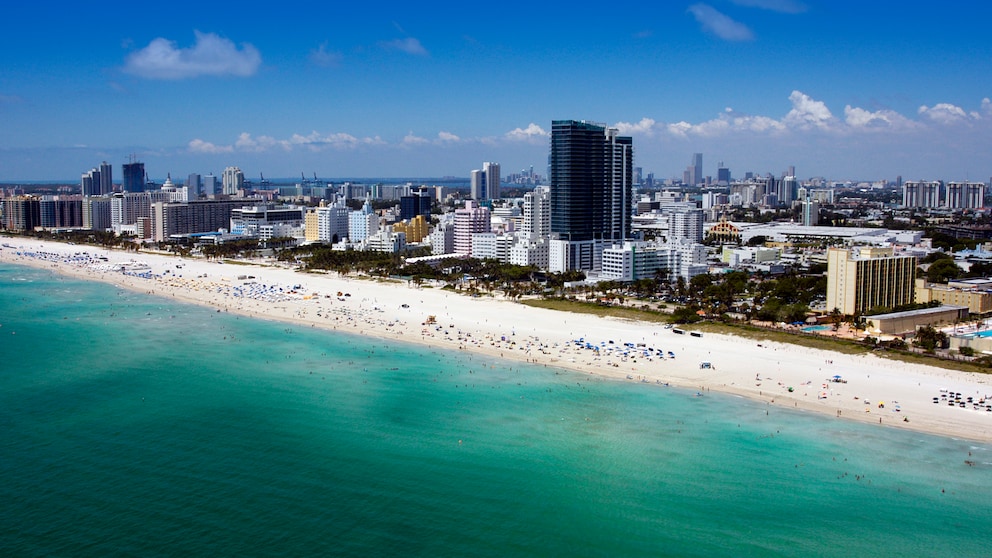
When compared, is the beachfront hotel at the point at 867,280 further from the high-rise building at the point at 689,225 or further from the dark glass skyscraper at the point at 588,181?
the high-rise building at the point at 689,225

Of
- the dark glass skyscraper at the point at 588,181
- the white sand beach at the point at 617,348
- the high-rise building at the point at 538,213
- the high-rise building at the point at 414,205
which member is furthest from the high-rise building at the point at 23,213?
the dark glass skyscraper at the point at 588,181

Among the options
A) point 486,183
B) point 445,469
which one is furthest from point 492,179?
point 445,469

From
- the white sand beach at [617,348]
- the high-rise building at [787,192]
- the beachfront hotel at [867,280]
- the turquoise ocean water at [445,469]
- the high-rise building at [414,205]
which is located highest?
the high-rise building at [787,192]

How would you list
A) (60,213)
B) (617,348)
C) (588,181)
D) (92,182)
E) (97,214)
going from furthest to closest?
1. (92,182)
2. (60,213)
3. (97,214)
4. (588,181)
5. (617,348)

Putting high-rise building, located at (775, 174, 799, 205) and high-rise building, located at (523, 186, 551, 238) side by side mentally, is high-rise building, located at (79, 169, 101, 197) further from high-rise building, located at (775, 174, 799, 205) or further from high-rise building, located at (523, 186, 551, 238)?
high-rise building, located at (775, 174, 799, 205)

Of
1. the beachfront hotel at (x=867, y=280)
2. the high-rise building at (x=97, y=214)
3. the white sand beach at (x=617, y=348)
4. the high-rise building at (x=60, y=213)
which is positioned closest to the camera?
the white sand beach at (x=617, y=348)

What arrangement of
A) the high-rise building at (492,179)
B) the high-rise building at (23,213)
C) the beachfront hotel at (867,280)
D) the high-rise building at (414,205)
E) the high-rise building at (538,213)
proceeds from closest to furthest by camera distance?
1. the beachfront hotel at (867,280)
2. the high-rise building at (538,213)
3. the high-rise building at (414,205)
4. the high-rise building at (23,213)
5. the high-rise building at (492,179)

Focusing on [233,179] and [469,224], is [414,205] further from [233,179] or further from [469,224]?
[233,179]

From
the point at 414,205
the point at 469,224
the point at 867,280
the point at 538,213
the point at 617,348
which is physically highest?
the point at 414,205
